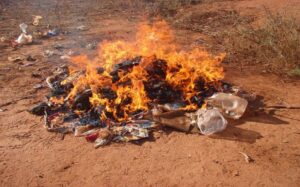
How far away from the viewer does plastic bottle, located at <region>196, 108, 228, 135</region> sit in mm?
4871

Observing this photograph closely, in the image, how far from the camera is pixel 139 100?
17.6 feet

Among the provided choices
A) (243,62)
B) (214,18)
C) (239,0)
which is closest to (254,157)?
Answer: (243,62)

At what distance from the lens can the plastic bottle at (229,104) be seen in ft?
17.1

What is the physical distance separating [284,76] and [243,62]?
100 cm

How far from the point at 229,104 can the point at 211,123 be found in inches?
22.6

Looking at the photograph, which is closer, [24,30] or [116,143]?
[116,143]

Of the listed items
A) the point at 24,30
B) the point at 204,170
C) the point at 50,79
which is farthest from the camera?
the point at 24,30

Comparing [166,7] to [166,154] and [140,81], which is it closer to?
[140,81]

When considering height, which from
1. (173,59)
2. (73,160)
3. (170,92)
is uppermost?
(173,59)

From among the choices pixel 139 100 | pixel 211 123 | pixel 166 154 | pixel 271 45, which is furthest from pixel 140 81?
pixel 271 45

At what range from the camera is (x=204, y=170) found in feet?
13.8

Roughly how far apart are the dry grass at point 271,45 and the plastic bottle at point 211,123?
2.54m

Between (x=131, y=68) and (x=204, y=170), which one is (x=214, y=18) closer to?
(x=131, y=68)

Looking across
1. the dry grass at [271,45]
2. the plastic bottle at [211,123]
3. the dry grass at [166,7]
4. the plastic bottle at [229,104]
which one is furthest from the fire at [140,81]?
the dry grass at [166,7]
